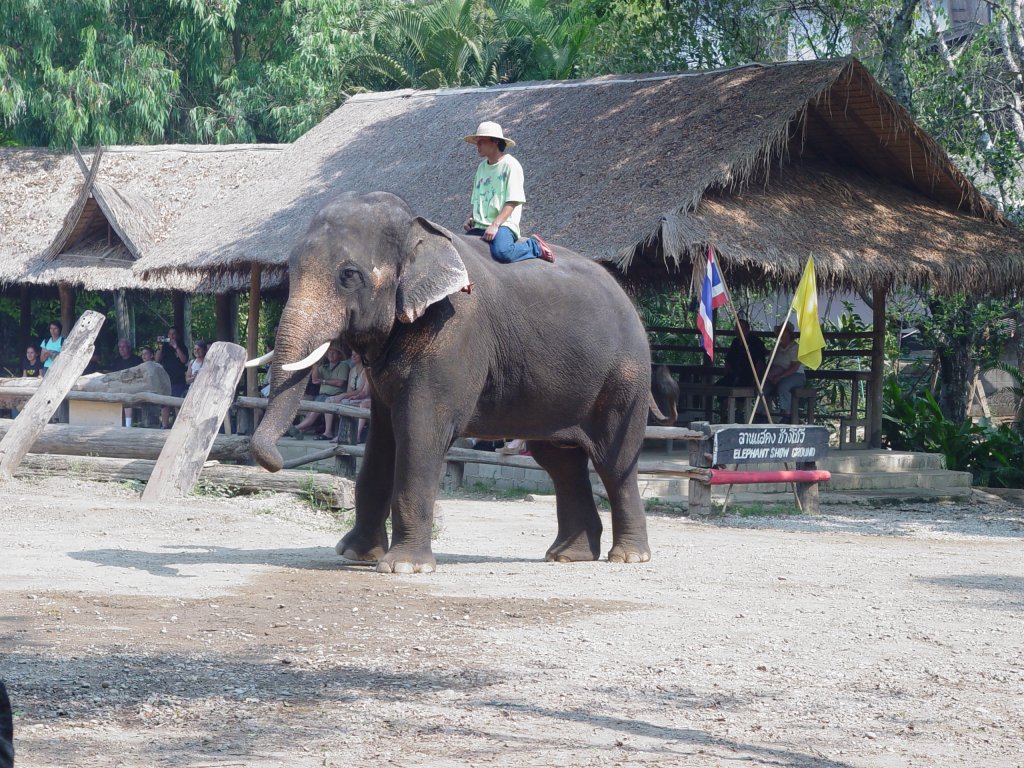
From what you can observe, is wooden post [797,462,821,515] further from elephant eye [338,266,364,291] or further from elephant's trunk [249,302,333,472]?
elephant's trunk [249,302,333,472]

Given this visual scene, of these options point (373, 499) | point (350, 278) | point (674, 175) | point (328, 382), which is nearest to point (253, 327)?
point (328, 382)

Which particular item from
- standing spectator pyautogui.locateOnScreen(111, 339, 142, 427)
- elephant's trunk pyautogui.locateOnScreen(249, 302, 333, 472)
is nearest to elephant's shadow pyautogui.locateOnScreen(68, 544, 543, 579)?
elephant's trunk pyautogui.locateOnScreen(249, 302, 333, 472)

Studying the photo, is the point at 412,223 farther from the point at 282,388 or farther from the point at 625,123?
the point at 625,123

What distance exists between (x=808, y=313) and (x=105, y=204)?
40.9ft

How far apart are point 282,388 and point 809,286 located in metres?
7.62

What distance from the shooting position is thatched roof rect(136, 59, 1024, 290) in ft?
49.6

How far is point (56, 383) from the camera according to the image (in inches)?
530

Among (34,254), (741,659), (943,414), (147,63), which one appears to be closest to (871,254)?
(943,414)

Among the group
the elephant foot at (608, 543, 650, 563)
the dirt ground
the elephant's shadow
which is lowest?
the dirt ground

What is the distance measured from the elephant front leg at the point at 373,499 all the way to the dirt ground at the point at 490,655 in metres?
0.33

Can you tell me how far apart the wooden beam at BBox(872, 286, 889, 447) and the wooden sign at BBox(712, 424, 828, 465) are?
12.3 feet

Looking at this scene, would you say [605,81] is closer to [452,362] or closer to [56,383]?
[56,383]

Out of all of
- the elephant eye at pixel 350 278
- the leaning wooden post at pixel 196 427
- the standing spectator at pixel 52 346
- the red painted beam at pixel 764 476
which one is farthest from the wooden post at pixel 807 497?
the standing spectator at pixel 52 346

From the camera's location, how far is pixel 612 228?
1498 centimetres
